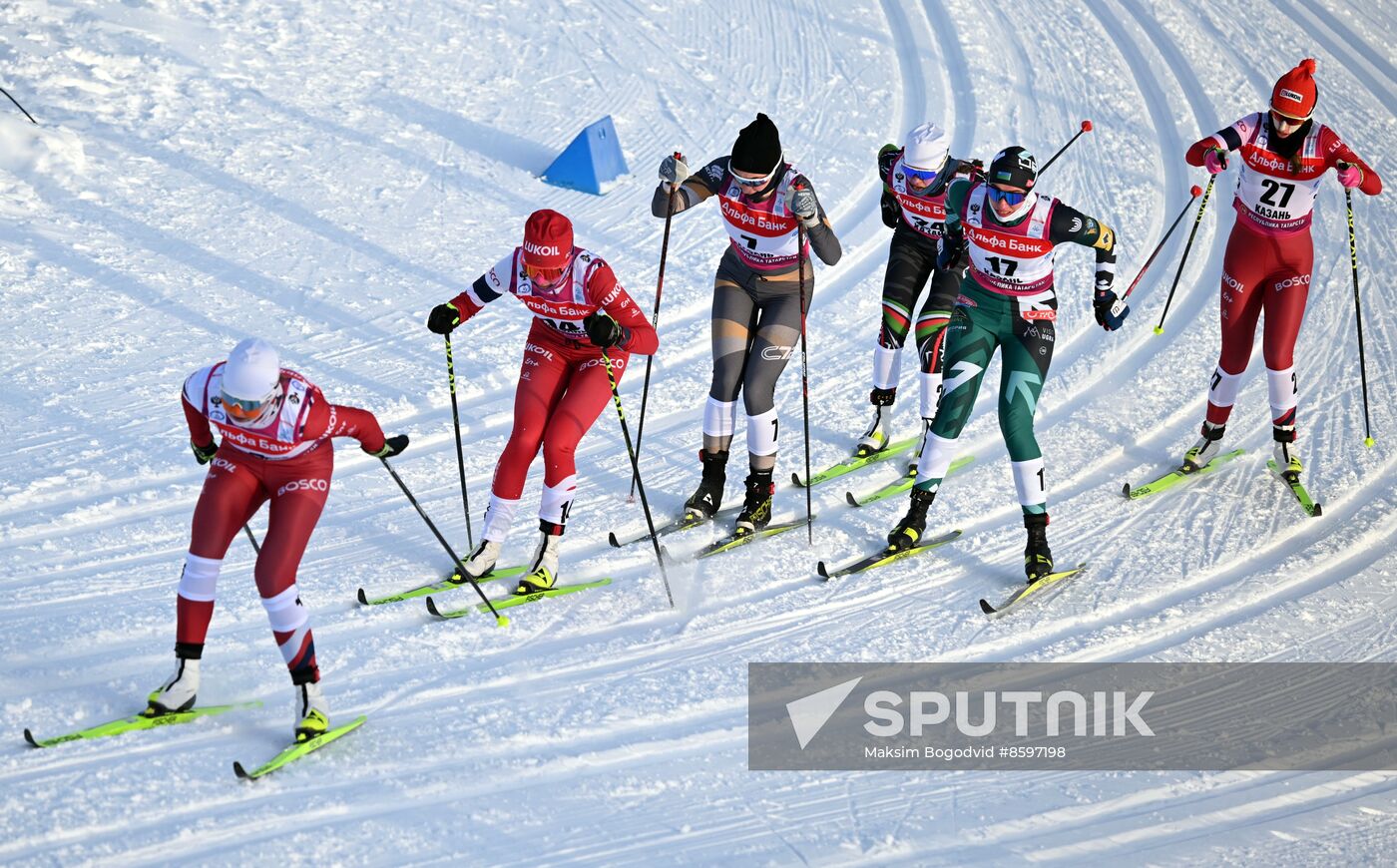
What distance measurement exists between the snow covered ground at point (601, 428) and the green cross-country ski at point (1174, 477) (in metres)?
0.09

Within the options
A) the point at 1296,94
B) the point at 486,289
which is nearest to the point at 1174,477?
the point at 1296,94

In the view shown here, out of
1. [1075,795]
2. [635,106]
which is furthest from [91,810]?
[635,106]

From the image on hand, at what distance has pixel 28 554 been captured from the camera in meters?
6.84

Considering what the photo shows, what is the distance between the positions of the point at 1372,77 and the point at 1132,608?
8181 mm

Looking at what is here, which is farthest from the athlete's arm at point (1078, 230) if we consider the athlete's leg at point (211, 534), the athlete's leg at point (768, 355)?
the athlete's leg at point (211, 534)

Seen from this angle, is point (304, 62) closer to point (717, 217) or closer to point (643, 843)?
point (717, 217)

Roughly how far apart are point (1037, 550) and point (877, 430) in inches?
57.7

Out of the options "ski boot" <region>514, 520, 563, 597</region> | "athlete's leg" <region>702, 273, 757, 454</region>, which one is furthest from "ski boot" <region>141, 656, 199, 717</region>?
"athlete's leg" <region>702, 273, 757, 454</region>

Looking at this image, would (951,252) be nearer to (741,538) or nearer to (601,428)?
(741,538)

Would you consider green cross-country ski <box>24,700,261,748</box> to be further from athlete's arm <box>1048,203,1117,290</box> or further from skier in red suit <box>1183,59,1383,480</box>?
skier in red suit <box>1183,59,1383,480</box>

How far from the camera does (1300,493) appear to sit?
298 inches

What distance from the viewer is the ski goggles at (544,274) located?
6.28m

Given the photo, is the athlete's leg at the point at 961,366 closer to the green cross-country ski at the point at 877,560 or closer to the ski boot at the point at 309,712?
the green cross-country ski at the point at 877,560

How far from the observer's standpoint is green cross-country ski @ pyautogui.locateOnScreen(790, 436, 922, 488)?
7756 mm
